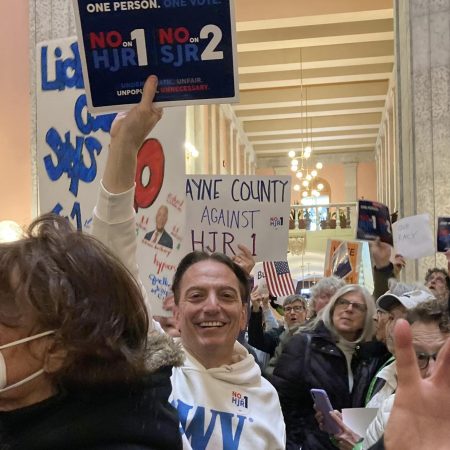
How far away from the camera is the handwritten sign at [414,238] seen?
18.3 ft

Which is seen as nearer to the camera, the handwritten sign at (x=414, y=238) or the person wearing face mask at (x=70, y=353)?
the person wearing face mask at (x=70, y=353)

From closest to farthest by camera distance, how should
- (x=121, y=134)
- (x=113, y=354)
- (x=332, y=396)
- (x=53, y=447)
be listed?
(x=53, y=447), (x=113, y=354), (x=121, y=134), (x=332, y=396)

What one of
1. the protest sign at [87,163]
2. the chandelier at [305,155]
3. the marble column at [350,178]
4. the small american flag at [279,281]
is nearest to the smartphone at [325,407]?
the protest sign at [87,163]

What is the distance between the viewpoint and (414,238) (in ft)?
18.6

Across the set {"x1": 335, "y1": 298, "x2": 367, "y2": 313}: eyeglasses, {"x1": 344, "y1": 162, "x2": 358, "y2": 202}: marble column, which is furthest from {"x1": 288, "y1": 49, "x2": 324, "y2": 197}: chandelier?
{"x1": 335, "y1": 298, "x2": 367, "y2": 313}: eyeglasses

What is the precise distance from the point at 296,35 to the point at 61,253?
14.3 m

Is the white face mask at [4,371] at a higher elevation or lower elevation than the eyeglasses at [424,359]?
higher

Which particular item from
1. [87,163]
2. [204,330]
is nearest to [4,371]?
[204,330]

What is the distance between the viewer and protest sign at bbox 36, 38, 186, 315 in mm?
3355

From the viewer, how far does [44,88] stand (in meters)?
3.51

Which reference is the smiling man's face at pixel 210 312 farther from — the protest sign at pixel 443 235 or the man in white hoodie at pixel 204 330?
the protest sign at pixel 443 235

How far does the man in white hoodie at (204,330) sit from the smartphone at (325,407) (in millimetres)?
712

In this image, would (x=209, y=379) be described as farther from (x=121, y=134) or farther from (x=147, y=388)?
(x=147, y=388)

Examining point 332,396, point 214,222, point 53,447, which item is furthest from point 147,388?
point 214,222
